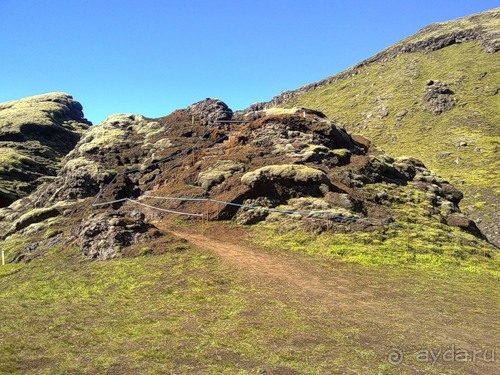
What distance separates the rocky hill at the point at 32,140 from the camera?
239ft

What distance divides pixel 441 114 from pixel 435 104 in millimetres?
4212

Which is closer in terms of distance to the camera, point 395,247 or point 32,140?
point 395,247

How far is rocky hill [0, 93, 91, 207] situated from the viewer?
72812mm

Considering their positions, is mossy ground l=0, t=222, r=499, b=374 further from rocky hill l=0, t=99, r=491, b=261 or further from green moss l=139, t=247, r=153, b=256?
rocky hill l=0, t=99, r=491, b=261

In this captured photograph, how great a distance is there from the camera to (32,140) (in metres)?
97.6

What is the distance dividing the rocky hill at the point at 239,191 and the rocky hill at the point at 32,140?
3722 centimetres

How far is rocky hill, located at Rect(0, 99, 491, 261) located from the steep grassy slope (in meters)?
20.8

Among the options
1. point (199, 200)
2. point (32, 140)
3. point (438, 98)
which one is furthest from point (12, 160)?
point (438, 98)

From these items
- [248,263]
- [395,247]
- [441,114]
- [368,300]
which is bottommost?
[368,300]

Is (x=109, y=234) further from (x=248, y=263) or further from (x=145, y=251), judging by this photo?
(x=248, y=263)

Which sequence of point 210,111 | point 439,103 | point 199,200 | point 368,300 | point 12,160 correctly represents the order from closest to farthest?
1. point 368,300
2. point 199,200
3. point 210,111
4. point 12,160
5. point 439,103

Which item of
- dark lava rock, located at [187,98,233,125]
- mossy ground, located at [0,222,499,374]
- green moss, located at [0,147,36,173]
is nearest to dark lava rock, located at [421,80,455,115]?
dark lava rock, located at [187,98,233,125]

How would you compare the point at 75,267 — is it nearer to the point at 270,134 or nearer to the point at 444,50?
the point at 270,134

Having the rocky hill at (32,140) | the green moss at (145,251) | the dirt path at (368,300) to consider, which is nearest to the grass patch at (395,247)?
the dirt path at (368,300)
